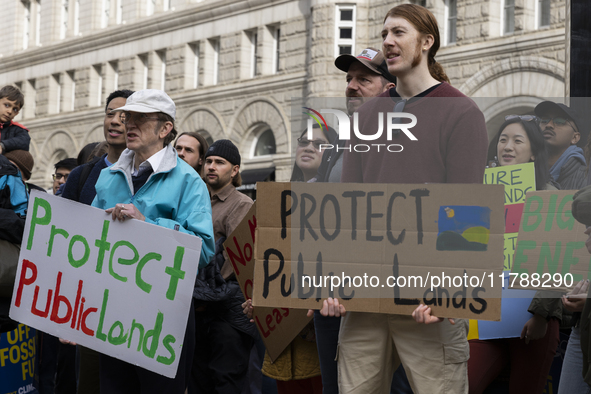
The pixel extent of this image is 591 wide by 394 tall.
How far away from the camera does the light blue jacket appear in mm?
3768

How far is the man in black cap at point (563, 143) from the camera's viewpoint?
384 cm

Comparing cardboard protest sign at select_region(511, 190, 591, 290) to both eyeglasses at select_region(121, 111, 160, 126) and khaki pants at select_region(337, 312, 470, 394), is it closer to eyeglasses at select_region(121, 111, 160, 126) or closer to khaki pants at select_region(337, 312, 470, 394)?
khaki pants at select_region(337, 312, 470, 394)

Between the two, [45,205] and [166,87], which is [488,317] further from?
[166,87]

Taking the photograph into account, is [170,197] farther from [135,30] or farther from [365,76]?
[135,30]

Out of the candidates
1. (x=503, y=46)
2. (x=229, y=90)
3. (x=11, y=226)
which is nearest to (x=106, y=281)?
(x=11, y=226)

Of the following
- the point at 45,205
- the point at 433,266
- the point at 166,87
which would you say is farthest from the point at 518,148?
the point at 166,87

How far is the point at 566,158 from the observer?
13.5 ft

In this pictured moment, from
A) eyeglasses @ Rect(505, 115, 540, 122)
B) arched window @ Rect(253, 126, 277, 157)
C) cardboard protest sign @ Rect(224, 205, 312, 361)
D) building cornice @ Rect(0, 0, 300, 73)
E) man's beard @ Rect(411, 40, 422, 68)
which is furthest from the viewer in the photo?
building cornice @ Rect(0, 0, 300, 73)

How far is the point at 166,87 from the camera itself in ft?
86.7

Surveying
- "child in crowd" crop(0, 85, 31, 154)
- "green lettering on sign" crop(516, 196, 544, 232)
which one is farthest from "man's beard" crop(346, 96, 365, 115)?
"child in crowd" crop(0, 85, 31, 154)

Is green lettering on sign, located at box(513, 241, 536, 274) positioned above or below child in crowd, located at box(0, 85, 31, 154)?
below

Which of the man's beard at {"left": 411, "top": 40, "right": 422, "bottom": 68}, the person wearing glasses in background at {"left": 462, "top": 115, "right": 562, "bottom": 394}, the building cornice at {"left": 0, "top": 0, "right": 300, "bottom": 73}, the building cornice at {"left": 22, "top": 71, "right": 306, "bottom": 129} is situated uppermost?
the building cornice at {"left": 0, "top": 0, "right": 300, "bottom": 73}

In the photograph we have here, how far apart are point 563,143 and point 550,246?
2.75 feet

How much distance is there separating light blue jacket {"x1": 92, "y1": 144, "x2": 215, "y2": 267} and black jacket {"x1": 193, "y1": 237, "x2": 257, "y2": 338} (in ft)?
3.32
